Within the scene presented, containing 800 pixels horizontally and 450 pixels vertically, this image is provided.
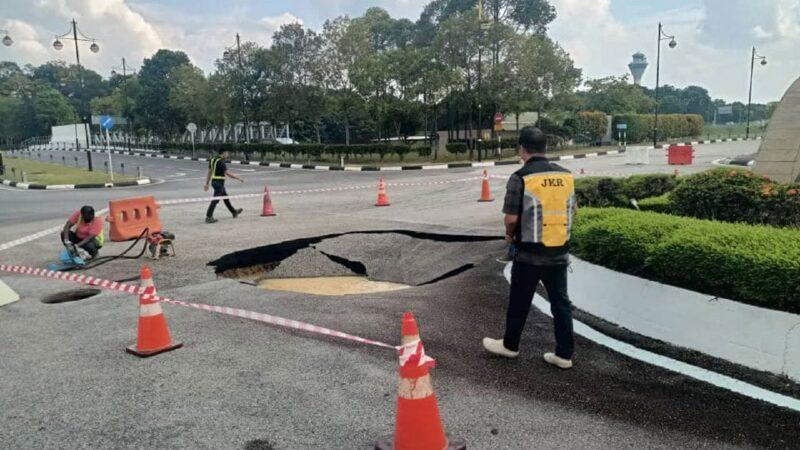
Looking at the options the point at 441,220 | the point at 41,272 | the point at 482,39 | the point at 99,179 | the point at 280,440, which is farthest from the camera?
the point at 482,39

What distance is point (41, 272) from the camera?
754cm

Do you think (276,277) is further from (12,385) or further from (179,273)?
(12,385)

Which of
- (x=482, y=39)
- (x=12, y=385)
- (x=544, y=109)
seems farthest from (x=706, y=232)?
(x=544, y=109)

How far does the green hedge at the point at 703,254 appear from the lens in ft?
13.1

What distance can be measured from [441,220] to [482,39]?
2431 centimetres

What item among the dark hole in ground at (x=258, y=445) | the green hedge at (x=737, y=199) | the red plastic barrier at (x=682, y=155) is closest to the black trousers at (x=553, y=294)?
the dark hole in ground at (x=258, y=445)

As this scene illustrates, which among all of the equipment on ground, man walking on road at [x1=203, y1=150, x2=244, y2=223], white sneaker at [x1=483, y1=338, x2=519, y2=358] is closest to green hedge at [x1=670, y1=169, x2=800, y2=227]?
white sneaker at [x1=483, y1=338, x2=519, y2=358]

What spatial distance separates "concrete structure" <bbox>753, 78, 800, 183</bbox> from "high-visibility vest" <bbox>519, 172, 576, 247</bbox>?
689 centimetres

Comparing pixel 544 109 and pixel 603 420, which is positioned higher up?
pixel 544 109

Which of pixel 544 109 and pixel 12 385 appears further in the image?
pixel 544 109

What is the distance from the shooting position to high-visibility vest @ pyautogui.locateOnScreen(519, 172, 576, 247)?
4.03 metres

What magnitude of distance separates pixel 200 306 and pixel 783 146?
942 centimetres

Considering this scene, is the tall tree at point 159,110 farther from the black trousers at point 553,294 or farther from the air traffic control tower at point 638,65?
the air traffic control tower at point 638,65

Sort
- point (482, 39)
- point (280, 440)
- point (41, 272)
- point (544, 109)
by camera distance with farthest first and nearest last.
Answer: point (544, 109), point (482, 39), point (41, 272), point (280, 440)
